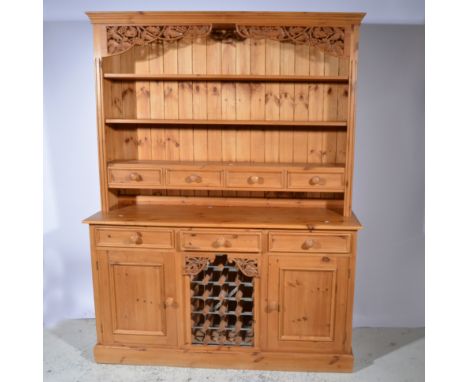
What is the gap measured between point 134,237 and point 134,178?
1.33ft

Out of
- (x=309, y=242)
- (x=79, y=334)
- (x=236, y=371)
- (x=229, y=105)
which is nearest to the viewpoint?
(x=309, y=242)

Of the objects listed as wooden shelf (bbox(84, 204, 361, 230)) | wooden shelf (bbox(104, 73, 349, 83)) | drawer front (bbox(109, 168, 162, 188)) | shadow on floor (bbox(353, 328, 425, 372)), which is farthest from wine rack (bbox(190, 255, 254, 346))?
wooden shelf (bbox(104, 73, 349, 83))

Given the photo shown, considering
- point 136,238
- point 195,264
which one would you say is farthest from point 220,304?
point 136,238

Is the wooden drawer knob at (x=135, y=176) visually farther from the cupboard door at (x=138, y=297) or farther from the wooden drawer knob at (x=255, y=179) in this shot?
the wooden drawer knob at (x=255, y=179)

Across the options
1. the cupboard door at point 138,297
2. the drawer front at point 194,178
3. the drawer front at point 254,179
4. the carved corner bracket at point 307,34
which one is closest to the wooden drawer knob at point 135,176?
the drawer front at point 194,178

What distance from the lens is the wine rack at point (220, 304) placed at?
242cm

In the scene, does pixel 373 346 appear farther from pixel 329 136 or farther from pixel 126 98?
pixel 126 98

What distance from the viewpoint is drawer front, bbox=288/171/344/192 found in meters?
2.45

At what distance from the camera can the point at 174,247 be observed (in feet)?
7.77

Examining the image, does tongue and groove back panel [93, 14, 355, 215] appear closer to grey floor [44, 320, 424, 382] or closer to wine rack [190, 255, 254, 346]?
wine rack [190, 255, 254, 346]

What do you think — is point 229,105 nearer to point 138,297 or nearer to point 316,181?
point 316,181

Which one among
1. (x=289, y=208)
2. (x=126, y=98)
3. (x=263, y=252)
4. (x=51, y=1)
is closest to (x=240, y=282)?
(x=263, y=252)

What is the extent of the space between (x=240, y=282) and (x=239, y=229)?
13.6 inches

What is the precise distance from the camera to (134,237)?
236cm
